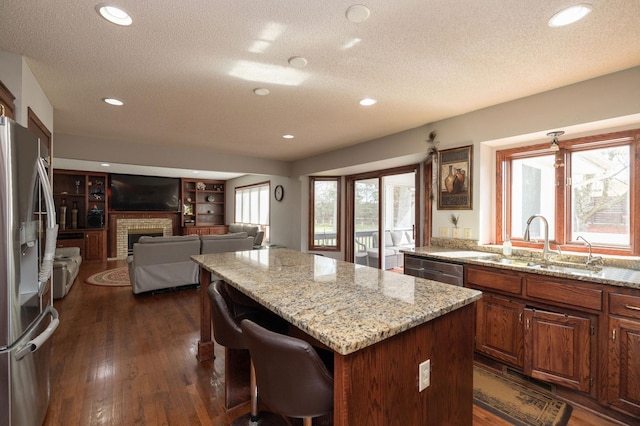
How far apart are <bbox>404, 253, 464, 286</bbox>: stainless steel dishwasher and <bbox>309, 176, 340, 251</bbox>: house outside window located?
297 centimetres

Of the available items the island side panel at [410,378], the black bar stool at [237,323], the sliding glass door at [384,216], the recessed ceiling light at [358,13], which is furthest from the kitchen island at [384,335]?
the sliding glass door at [384,216]

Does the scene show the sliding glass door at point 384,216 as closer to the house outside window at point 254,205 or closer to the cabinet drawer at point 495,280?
the cabinet drawer at point 495,280

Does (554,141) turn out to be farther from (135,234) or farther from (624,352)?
(135,234)

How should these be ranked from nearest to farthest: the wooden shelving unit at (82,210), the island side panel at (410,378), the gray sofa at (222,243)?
the island side panel at (410,378) < the gray sofa at (222,243) < the wooden shelving unit at (82,210)

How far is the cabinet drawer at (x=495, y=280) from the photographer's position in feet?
7.56

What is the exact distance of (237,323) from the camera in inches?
65.4

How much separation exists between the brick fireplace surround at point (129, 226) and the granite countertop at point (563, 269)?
316 inches

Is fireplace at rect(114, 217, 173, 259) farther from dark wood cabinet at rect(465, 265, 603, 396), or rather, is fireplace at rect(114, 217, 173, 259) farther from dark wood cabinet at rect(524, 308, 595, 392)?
dark wood cabinet at rect(524, 308, 595, 392)

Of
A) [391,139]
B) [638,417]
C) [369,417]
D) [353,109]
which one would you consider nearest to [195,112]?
[353,109]

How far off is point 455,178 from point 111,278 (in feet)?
20.1

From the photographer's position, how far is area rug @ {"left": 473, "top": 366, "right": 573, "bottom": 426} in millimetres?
1906

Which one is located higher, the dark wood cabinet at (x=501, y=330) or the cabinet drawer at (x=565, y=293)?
the cabinet drawer at (x=565, y=293)

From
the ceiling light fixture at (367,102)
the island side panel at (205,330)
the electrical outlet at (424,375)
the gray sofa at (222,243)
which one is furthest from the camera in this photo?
the gray sofa at (222,243)

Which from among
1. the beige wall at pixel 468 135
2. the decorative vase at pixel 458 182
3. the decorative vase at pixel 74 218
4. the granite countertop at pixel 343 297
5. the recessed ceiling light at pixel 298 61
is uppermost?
the recessed ceiling light at pixel 298 61
